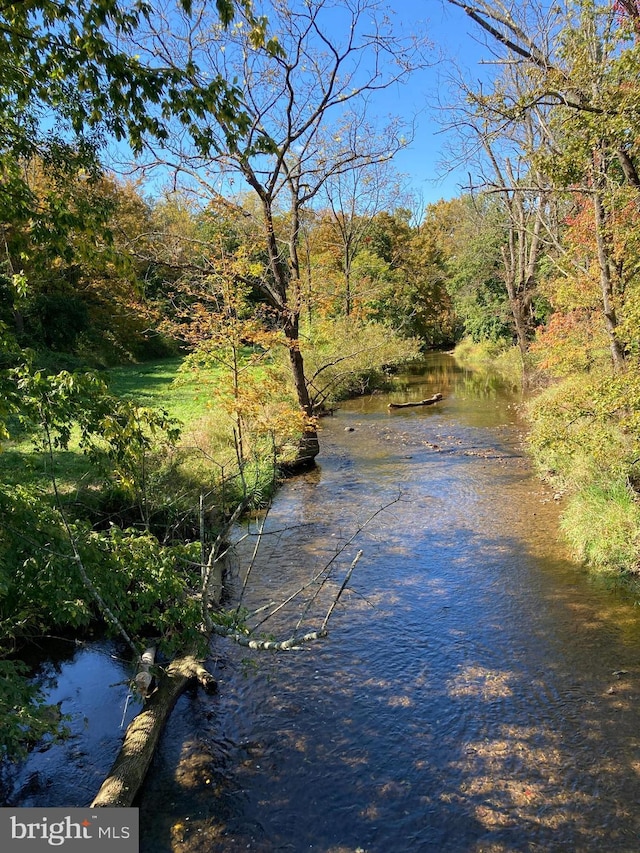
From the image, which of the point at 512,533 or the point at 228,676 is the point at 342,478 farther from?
the point at 228,676

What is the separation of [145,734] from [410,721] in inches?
100

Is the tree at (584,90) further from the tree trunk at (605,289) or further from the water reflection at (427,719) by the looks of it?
the water reflection at (427,719)

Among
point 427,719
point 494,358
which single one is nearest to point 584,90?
point 427,719

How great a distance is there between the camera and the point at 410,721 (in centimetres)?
564

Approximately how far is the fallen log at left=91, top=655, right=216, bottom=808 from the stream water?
0.73 feet

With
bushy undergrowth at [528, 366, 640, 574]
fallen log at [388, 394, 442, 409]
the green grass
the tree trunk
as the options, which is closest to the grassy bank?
bushy undergrowth at [528, 366, 640, 574]

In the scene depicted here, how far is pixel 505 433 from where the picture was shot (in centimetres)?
1773

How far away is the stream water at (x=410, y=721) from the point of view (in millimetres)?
4480

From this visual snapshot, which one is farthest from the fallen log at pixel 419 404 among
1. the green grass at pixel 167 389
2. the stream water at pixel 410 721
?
the stream water at pixel 410 721

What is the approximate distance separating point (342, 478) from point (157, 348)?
97.5 feet

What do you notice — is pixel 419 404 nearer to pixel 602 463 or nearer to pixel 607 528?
pixel 602 463

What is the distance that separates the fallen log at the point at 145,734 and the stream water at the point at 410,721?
0.73ft

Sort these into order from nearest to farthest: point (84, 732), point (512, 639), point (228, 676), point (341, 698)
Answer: point (84, 732), point (341, 698), point (228, 676), point (512, 639)

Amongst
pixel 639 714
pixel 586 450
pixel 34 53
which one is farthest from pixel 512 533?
pixel 34 53
